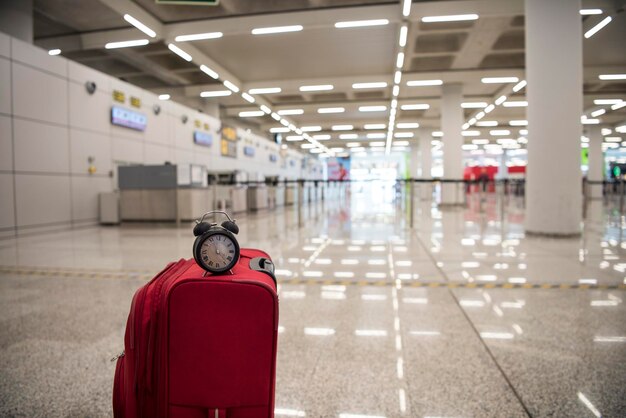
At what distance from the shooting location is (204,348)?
1316 millimetres

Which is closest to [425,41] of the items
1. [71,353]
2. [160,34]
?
[160,34]

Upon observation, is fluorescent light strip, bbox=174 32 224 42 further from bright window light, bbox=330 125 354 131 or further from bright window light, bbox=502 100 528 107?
bright window light, bbox=330 125 354 131

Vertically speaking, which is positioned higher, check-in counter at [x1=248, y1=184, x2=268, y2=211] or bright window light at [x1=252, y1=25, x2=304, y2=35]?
bright window light at [x1=252, y1=25, x2=304, y2=35]

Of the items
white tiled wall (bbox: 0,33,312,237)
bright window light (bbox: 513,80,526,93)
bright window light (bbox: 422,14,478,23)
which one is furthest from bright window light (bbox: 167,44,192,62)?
bright window light (bbox: 513,80,526,93)

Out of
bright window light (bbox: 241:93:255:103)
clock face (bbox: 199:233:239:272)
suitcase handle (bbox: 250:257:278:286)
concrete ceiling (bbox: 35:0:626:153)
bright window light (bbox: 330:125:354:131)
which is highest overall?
concrete ceiling (bbox: 35:0:626:153)

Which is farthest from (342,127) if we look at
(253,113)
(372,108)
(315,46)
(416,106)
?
(315,46)

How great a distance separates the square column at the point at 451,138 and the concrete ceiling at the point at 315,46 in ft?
3.24

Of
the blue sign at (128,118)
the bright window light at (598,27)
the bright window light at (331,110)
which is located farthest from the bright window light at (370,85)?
the blue sign at (128,118)

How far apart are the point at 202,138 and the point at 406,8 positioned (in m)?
10.8

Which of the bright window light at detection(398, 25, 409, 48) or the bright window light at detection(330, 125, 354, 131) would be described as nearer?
the bright window light at detection(398, 25, 409, 48)

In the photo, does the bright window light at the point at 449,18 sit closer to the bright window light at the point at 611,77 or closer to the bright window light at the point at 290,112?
the bright window light at the point at 611,77

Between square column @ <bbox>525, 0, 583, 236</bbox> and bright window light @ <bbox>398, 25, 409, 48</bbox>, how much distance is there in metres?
4.14

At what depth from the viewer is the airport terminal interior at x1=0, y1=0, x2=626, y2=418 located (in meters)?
2.08

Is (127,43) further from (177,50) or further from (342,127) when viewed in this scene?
(342,127)
